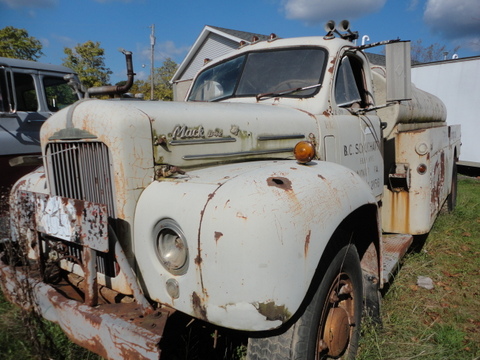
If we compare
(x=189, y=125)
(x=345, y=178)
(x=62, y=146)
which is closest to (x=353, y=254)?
(x=345, y=178)

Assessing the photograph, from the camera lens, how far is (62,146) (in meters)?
2.21

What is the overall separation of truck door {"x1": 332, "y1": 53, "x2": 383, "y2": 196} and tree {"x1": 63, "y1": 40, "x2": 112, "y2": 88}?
20207 millimetres

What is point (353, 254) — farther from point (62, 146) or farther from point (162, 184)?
point (62, 146)

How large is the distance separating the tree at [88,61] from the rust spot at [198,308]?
2180cm

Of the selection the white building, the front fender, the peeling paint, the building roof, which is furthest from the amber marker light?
the white building

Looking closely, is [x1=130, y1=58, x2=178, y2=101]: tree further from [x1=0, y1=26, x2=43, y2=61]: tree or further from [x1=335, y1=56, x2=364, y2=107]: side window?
[x1=335, y1=56, x2=364, y2=107]: side window

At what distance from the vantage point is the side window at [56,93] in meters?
6.34

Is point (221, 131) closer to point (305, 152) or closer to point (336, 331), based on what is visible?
point (305, 152)

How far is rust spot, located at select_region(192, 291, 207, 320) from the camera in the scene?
164 cm

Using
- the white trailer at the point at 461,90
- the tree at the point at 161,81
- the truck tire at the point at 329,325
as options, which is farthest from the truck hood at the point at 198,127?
the tree at the point at 161,81

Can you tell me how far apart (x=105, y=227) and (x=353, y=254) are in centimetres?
141

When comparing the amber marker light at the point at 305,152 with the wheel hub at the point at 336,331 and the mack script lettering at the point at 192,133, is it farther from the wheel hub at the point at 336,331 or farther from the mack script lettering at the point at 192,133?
the wheel hub at the point at 336,331

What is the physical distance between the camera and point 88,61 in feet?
74.7

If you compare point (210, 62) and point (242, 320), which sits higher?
point (210, 62)
